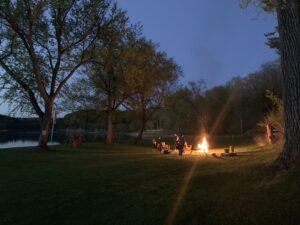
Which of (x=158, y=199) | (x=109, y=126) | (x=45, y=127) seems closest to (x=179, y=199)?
(x=158, y=199)

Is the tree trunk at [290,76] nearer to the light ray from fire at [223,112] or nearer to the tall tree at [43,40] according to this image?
the tall tree at [43,40]

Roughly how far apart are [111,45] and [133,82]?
403 cm

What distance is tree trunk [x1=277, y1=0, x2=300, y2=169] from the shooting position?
7641 mm

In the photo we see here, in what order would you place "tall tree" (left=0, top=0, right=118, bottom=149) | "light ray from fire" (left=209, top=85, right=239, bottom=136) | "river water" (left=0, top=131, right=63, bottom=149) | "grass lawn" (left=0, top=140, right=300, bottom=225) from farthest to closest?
"light ray from fire" (left=209, top=85, right=239, bottom=136)
"river water" (left=0, top=131, right=63, bottom=149)
"tall tree" (left=0, top=0, right=118, bottom=149)
"grass lawn" (left=0, top=140, right=300, bottom=225)

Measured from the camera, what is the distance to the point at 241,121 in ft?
187

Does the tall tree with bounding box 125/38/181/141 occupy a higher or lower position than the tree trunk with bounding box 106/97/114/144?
higher

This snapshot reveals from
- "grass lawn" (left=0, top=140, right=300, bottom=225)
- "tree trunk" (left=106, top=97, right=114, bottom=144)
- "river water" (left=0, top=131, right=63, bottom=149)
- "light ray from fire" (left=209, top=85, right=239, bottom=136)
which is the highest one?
"light ray from fire" (left=209, top=85, right=239, bottom=136)

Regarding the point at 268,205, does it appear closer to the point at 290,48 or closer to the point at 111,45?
the point at 290,48

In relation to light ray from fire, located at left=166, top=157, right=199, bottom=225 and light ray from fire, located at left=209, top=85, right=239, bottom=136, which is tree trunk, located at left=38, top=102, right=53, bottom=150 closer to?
light ray from fire, located at left=166, top=157, right=199, bottom=225

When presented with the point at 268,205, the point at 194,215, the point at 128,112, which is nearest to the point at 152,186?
the point at 194,215

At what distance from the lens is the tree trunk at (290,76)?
764 cm

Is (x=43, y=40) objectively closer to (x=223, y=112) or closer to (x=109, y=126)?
(x=109, y=126)

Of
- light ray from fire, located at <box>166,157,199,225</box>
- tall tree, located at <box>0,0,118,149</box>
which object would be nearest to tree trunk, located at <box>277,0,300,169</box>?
light ray from fire, located at <box>166,157,199,225</box>

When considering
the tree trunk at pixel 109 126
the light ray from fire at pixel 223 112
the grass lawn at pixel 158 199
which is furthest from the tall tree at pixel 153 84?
the grass lawn at pixel 158 199
